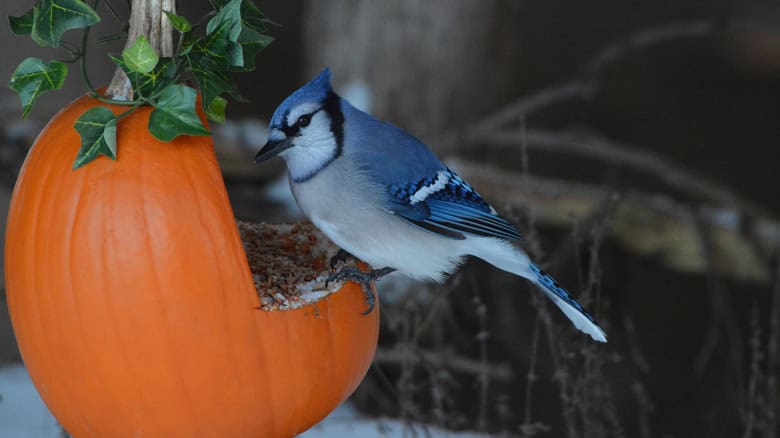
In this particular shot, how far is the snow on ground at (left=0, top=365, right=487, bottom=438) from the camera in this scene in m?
2.52

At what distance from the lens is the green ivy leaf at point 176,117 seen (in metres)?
1.50

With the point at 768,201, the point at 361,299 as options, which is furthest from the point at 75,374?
the point at 768,201

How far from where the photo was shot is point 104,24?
13.3 ft

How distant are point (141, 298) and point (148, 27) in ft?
1.53

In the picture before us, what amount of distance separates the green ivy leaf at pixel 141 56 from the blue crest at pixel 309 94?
1.05 feet

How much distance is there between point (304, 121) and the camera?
70.7 inches

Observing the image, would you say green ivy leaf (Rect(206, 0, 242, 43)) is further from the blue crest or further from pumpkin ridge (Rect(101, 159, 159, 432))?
pumpkin ridge (Rect(101, 159, 159, 432))

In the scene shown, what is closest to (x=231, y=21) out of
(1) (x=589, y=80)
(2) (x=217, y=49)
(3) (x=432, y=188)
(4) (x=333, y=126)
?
(2) (x=217, y=49)

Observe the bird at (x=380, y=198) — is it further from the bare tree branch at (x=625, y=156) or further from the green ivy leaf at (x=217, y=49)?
the bare tree branch at (x=625, y=156)

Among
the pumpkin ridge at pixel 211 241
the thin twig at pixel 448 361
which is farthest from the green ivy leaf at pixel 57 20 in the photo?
the thin twig at pixel 448 361

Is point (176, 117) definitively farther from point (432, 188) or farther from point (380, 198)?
point (432, 188)

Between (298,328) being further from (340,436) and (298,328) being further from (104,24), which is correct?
(104,24)

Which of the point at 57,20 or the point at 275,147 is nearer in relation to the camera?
the point at 57,20

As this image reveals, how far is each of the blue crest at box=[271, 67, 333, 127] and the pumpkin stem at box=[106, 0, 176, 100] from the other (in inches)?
9.5
